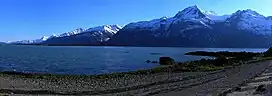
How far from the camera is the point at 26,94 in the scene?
104 feet

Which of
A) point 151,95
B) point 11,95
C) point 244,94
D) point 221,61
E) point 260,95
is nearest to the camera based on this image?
→ point 260,95

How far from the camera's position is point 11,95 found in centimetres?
3002

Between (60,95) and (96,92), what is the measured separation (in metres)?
3.33

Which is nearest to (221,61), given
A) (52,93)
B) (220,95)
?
(52,93)

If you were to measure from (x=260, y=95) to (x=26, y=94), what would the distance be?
65.3ft

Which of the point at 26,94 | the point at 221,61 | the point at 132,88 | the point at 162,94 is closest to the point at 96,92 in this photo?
the point at 132,88

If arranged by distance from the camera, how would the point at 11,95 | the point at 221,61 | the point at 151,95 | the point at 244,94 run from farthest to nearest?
the point at 221,61 < the point at 11,95 < the point at 151,95 < the point at 244,94

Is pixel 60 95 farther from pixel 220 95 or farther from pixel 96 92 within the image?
pixel 220 95

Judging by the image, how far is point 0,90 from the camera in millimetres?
32656

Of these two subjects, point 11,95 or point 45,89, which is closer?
point 11,95

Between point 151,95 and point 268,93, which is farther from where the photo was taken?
point 151,95

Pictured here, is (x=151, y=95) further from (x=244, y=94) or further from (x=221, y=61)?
(x=221, y=61)

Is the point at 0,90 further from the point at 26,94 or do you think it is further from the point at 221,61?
the point at 221,61

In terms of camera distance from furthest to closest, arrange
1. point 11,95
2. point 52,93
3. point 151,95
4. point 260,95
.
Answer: point 52,93 → point 11,95 → point 151,95 → point 260,95
